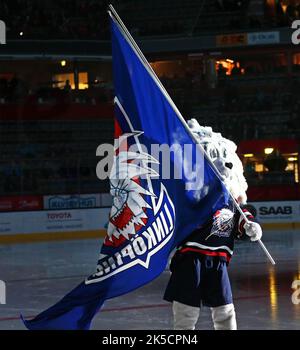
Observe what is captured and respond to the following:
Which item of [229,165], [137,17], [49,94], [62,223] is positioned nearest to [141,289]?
[229,165]

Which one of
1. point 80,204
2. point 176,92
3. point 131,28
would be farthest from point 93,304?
point 131,28

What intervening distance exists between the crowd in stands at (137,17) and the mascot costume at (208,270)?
22.4 meters

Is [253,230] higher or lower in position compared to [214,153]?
lower

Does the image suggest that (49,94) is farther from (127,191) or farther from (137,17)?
(127,191)

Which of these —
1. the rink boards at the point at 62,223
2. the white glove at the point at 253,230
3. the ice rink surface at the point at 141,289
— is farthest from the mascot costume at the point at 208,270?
the rink boards at the point at 62,223

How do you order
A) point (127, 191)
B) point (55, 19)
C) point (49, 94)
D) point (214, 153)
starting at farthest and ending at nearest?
point (55, 19) → point (49, 94) → point (214, 153) → point (127, 191)

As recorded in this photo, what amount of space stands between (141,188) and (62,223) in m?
14.8

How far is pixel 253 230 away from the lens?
20.0 ft

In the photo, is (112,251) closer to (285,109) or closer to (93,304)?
(93,304)

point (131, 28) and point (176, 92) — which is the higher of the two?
point (131, 28)

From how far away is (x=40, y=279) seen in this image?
42.3 ft

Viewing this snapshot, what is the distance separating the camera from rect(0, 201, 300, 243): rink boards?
20.3 m

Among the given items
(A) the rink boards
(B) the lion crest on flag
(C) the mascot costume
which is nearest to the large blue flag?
(B) the lion crest on flag
